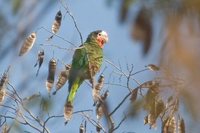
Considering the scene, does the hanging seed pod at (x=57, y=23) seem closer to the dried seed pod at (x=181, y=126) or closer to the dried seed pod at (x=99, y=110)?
the dried seed pod at (x=99, y=110)

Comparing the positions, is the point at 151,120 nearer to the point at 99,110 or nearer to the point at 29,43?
the point at 99,110

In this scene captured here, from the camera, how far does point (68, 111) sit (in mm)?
4023

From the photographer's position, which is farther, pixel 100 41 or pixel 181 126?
pixel 100 41

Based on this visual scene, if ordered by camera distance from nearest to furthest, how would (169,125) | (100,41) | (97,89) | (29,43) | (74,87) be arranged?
1. (29,43)
2. (169,125)
3. (97,89)
4. (74,87)
5. (100,41)

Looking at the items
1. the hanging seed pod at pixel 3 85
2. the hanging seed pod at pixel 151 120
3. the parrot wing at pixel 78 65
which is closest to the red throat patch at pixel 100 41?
the parrot wing at pixel 78 65

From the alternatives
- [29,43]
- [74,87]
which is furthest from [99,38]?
[29,43]

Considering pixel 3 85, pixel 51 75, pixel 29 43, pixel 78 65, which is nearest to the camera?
pixel 29 43

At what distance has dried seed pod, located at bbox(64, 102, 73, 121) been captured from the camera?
393cm

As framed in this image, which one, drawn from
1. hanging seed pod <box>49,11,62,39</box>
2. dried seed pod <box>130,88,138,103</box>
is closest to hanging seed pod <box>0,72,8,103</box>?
hanging seed pod <box>49,11,62,39</box>

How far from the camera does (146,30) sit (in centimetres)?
129

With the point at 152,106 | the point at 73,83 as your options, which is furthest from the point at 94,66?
the point at 152,106

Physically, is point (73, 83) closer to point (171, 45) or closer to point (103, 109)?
point (103, 109)

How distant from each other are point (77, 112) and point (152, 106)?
912 mm

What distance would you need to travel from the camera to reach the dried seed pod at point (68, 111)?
3928 mm
